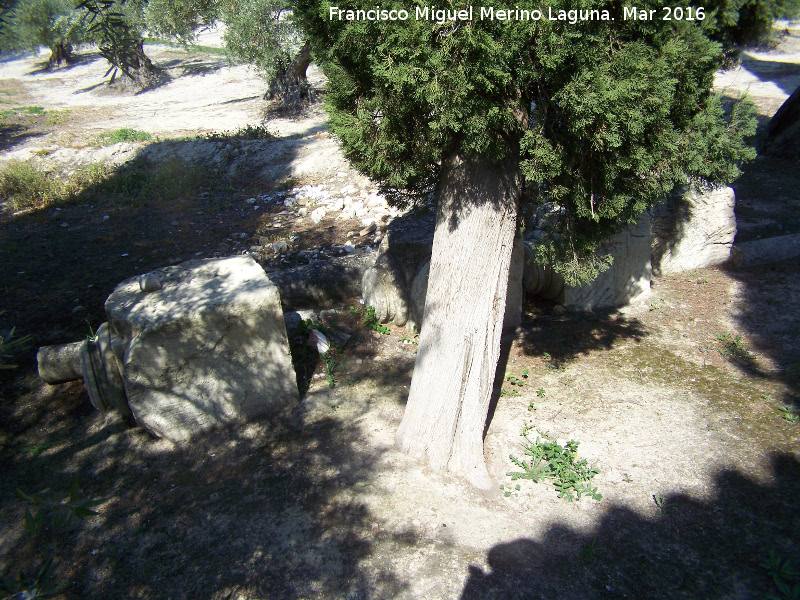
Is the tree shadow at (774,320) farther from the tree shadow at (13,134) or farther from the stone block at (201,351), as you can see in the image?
the tree shadow at (13,134)

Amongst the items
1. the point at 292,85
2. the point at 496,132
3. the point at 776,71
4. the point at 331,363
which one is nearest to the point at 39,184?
the point at 292,85

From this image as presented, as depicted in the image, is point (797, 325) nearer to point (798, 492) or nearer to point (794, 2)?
point (798, 492)

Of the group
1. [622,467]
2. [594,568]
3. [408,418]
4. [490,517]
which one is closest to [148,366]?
[408,418]

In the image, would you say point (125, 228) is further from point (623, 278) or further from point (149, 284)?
point (623, 278)

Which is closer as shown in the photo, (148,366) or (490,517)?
(490,517)

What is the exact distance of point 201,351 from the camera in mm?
4297

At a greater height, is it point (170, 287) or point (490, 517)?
point (170, 287)

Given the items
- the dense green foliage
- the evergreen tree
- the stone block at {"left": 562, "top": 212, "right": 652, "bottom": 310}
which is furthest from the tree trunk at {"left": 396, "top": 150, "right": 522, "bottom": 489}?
the stone block at {"left": 562, "top": 212, "right": 652, "bottom": 310}

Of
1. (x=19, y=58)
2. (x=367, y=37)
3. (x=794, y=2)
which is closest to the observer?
(x=367, y=37)

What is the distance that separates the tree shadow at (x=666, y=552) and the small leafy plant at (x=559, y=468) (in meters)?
0.26

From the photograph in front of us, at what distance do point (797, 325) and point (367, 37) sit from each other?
536 cm

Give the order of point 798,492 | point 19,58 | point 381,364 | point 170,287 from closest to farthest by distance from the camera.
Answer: point 798,492, point 170,287, point 381,364, point 19,58

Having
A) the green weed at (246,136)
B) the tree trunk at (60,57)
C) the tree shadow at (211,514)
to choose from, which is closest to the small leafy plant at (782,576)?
the tree shadow at (211,514)

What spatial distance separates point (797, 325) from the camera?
568 centimetres
